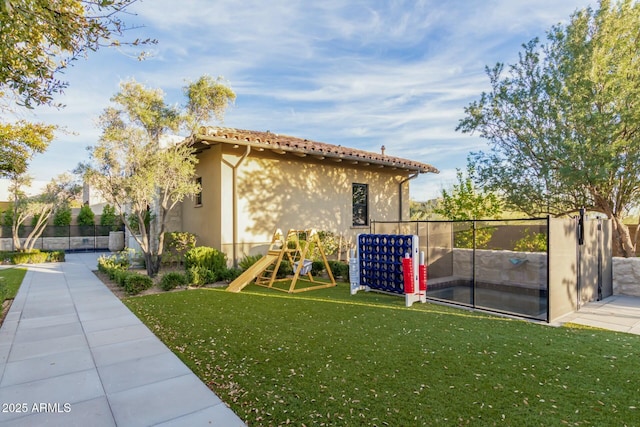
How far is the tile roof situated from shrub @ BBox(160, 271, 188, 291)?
3230mm

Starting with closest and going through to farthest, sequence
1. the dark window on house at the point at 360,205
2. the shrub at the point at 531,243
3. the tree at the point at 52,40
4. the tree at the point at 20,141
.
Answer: the tree at the point at 52,40 → the tree at the point at 20,141 → the shrub at the point at 531,243 → the dark window on house at the point at 360,205

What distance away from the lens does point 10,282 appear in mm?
8562

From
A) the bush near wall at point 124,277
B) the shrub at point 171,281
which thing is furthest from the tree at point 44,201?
the shrub at point 171,281

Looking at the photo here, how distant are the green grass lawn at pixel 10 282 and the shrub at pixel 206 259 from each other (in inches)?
130

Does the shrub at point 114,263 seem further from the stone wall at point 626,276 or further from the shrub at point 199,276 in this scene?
the stone wall at point 626,276

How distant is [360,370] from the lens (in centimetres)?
337

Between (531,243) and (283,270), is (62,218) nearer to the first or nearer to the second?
(283,270)

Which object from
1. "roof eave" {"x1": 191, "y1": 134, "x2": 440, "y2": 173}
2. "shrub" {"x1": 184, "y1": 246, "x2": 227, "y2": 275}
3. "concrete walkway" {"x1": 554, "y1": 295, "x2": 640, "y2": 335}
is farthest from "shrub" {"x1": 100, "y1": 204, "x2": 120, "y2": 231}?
"concrete walkway" {"x1": 554, "y1": 295, "x2": 640, "y2": 335}

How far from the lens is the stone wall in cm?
679

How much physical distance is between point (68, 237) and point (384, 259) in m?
18.5

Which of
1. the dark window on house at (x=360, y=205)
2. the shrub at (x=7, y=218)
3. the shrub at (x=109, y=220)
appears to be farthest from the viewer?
the shrub at (x=109, y=220)

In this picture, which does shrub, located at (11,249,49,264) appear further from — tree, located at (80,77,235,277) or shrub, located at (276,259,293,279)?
shrub, located at (276,259,293,279)

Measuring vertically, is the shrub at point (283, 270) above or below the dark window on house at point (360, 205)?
below

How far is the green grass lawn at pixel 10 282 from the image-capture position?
6007 mm
